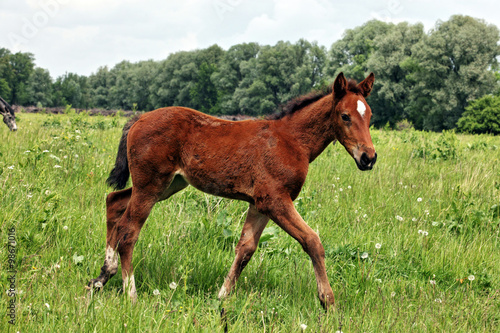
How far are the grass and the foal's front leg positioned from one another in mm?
163

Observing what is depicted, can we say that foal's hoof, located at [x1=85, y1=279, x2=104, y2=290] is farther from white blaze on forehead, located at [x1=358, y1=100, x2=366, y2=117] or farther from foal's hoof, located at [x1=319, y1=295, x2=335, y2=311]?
white blaze on forehead, located at [x1=358, y1=100, x2=366, y2=117]

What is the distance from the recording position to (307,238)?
9.46 ft

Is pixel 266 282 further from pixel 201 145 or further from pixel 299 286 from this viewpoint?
pixel 201 145

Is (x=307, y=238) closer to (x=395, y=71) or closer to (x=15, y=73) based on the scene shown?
(x=395, y=71)

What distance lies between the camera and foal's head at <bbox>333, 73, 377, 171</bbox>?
2895 millimetres

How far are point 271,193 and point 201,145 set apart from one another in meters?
0.75

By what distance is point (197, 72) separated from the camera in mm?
80750

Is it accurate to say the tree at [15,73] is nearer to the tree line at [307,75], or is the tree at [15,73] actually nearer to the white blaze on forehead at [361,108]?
the tree line at [307,75]

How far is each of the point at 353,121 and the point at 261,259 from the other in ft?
5.25

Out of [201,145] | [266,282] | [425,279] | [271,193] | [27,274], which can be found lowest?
[425,279]

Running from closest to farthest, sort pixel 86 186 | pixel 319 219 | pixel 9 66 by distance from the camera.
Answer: pixel 319 219, pixel 86 186, pixel 9 66

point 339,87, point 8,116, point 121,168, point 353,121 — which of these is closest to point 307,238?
point 353,121

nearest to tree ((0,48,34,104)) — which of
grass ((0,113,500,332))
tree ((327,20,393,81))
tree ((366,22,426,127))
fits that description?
tree ((327,20,393,81))

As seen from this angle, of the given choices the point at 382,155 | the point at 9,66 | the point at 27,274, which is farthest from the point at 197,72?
the point at 27,274
